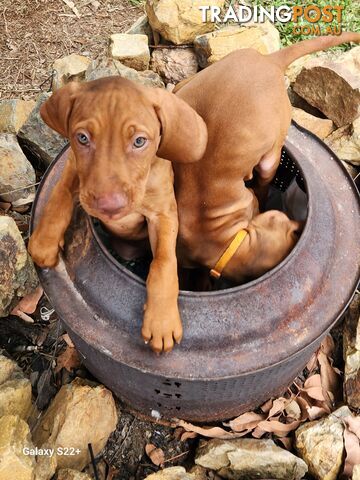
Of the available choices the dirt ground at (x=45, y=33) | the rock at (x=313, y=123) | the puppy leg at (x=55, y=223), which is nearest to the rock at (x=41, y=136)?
the dirt ground at (x=45, y=33)

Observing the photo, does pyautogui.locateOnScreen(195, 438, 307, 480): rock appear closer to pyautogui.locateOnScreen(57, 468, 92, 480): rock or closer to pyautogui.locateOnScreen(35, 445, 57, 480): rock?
pyautogui.locateOnScreen(57, 468, 92, 480): rock

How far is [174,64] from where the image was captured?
3.56 metres

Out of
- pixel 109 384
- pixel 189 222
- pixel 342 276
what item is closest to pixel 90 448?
pixel 109 384

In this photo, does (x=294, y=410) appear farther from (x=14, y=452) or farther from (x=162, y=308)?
(x=14, y=452)

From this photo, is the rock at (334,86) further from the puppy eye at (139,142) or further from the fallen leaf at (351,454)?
the puppy eye at (139,142)

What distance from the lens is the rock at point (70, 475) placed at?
6.99 feet

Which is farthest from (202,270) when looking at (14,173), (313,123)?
(313,123)

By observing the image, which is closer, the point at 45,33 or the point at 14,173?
the point at 14,173

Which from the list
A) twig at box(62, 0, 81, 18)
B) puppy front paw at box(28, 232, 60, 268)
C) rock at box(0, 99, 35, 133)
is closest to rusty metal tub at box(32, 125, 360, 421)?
puppy front paw at box(28, 232, 60, 268)

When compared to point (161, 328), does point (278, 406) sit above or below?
below

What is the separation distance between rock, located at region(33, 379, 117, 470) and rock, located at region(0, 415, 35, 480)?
0.23 meters

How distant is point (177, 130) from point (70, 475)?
1.37m

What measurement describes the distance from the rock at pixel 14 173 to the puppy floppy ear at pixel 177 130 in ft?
4.48

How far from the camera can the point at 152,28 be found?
3.74 metres
